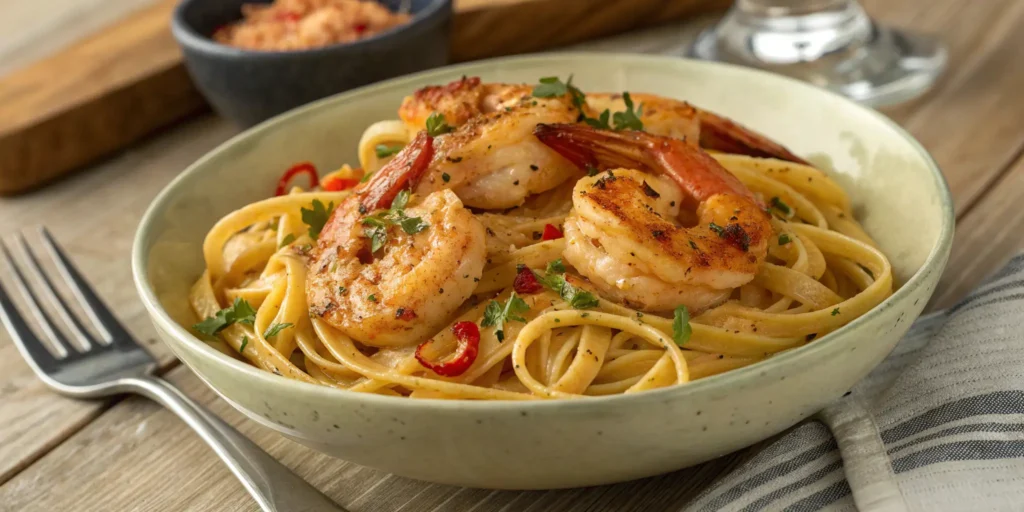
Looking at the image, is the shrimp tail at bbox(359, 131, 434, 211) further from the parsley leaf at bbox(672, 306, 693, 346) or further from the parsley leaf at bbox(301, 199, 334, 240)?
the parsley leaf at bbox(672, 306, 693, 346)

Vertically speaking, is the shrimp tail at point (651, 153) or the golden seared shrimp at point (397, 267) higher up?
the shrimp tail at point (651, 153)

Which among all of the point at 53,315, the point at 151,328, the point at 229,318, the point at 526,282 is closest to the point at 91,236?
the point at 53,315

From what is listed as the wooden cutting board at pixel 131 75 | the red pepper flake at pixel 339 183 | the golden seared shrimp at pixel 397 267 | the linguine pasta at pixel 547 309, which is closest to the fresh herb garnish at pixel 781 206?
the linguine pasta at pixel 547 309

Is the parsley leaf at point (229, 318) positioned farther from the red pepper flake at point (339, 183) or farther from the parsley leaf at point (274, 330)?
the red pepper flake at point (339, 183)

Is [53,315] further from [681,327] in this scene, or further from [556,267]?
[681,327]

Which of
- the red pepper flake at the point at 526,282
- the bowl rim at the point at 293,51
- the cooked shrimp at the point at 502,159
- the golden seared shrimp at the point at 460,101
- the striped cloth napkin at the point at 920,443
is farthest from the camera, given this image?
the bowl rim at the point at 293,51

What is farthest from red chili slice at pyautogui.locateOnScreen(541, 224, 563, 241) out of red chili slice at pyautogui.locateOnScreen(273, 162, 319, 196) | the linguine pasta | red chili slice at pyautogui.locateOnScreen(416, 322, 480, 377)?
red chili slice at pyautogui.locateOnScreen(273, 162, 319, 196)
